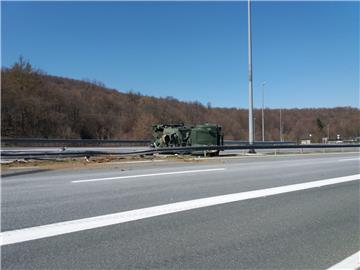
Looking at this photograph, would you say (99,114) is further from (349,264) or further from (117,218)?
(349,264)

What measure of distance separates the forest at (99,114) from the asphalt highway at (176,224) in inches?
1530

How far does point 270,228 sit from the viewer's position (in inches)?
249

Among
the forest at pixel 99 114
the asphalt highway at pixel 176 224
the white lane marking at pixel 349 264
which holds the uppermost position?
the forest at pixel 99 114

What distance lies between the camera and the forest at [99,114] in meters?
50.9

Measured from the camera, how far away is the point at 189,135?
87.4ft

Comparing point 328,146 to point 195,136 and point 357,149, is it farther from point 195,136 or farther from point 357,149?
point 195,136

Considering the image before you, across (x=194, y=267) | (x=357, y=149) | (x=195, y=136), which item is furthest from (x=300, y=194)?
(x=357, y=149)

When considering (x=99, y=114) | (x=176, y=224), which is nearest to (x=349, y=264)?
(x=176, y=224)

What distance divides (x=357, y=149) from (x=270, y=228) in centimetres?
3551

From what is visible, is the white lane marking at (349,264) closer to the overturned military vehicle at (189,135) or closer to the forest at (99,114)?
the overturned military vehicle at (189,135)

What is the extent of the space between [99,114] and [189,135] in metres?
52.9

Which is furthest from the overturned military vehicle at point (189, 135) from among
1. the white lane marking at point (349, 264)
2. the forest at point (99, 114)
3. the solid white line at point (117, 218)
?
the forest at point (99, 114)

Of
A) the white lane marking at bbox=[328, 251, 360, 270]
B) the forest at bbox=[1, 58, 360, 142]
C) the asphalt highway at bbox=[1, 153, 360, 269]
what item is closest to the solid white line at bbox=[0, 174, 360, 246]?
the asphalt highway at bbox=[1, 153, 360, 269]

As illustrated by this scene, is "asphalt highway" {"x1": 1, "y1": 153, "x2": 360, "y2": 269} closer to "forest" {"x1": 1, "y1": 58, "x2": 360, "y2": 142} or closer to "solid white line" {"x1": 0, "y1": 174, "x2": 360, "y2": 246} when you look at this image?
"solid white line" {"x1": 0, "y1": 174, "x2": 360, "y2": 246}
